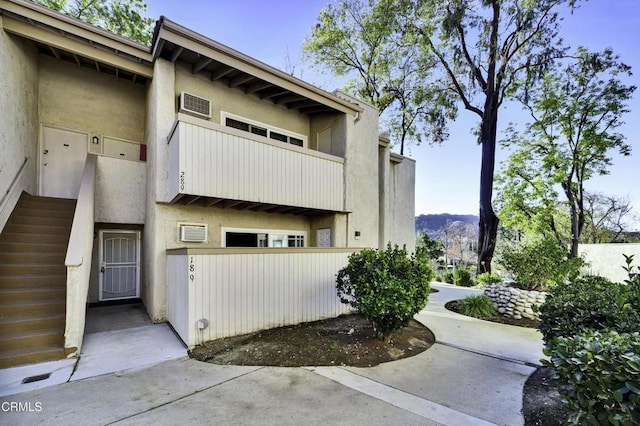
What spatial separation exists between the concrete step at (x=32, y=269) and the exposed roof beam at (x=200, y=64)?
5366 mm

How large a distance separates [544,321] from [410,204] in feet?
31.5

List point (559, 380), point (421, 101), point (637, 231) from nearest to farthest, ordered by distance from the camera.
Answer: point (559, 380) → point (421, 101) → point (637, 231)

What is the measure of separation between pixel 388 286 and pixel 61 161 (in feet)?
29.5

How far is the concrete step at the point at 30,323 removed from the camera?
457 centimetres

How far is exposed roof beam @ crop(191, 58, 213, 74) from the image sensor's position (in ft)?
23.0

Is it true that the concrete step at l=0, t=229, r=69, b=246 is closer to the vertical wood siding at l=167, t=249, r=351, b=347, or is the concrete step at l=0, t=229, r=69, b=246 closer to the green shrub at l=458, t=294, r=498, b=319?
the vertical wood siding at l=167, t=249, r=351, b=347

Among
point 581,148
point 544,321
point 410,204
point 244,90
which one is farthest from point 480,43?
point 544,321

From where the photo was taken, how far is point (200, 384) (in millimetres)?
3898

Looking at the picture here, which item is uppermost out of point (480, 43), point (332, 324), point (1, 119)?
point (480, 43)

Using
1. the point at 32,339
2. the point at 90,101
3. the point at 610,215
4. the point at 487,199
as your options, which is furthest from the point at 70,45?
the point at 610,215

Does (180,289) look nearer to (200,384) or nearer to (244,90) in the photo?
(200,384)

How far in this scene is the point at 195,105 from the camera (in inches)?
290

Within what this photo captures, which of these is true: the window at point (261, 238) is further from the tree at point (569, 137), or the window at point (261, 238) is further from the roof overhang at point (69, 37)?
the tree at point (569, 137)

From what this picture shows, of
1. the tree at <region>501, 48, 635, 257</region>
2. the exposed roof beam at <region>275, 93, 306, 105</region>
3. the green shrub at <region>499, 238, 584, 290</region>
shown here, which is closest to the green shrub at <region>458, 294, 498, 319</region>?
the green shrub at <region>499, 238, 584, 290</region>
